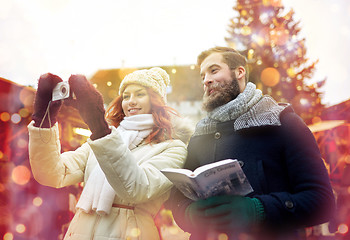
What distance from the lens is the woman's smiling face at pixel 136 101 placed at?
8.13 feet

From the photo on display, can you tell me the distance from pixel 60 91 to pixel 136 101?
809mm

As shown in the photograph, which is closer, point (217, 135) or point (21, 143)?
point (217, 135)

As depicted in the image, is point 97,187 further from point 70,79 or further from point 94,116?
point 70,79

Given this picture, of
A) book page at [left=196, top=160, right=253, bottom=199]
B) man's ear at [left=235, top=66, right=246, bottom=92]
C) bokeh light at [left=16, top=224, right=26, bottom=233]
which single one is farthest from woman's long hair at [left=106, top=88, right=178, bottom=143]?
bokeh light at [left=16, top=224, right=26, bottom=233]

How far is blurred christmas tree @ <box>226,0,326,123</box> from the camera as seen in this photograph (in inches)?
381

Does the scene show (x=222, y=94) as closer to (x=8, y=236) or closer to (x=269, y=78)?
(x=8, y=236)

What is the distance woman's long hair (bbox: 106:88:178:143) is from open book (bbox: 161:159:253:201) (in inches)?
32.0

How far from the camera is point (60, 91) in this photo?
178cm

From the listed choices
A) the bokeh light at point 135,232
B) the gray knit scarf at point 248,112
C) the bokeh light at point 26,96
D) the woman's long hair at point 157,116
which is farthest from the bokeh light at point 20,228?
the gray knit scarf at point 248,112

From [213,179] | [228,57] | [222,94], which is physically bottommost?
[213,179]

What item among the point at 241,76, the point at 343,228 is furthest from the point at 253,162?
the point at 343,228

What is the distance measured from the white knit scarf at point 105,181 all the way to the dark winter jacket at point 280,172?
0.48 metres

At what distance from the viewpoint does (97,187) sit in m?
2.03

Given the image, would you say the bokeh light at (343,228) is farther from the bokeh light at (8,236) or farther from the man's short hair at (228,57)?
the bokeh light at (8,236)
